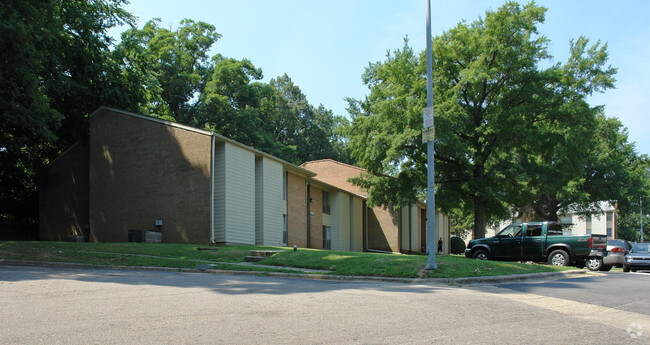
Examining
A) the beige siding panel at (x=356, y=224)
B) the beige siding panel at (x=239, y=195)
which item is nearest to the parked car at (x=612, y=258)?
Result: the beige siding panel at (x=239, y=195)

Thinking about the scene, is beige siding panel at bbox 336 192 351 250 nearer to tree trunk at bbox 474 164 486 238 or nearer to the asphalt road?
tree trunk at bbox 474 164 486 238

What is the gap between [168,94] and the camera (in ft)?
148

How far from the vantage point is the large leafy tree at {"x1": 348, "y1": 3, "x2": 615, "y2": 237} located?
27.2 meters

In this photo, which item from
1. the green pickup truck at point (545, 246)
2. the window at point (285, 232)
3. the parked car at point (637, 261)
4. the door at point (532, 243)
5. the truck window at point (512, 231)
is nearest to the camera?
the green pickup truck at point (545, 246)

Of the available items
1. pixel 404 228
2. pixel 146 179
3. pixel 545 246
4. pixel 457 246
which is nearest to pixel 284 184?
pixel 146 179

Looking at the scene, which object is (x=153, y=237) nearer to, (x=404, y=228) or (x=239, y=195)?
(x=239, y=195)

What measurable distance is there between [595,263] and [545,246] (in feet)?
6.39

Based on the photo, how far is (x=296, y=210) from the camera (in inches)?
1222

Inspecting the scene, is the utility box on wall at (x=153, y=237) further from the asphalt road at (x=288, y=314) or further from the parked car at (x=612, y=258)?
the parked car at (x=612, y=258)

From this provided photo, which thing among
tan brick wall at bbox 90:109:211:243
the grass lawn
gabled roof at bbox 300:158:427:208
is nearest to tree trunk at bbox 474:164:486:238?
gabled roof at bbox 300:158:427:208

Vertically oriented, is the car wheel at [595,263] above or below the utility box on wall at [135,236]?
below

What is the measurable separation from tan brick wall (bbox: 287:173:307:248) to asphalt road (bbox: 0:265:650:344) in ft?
59.6

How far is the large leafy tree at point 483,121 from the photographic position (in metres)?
27.2

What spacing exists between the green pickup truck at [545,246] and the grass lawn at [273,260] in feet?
8.38
